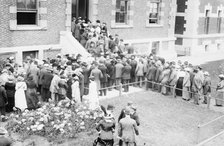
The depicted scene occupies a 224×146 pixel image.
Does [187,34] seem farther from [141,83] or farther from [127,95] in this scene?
[127,95]

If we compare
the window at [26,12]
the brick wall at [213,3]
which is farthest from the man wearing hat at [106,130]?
the brick wall at [213,3]

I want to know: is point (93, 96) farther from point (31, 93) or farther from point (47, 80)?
point (31, 93)

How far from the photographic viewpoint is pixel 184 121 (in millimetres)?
13805

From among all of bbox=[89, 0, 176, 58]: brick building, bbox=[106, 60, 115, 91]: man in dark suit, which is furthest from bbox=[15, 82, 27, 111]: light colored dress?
bbox=[89, 0, 176, 58]: brick building

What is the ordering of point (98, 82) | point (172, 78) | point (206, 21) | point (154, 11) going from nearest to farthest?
point (98, 82) → point (172, 78) → point (154, 11) → point (206, 21)

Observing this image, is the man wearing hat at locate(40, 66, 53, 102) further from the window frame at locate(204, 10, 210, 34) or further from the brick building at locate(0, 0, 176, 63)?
the window frame at locate(204, 10, 210, 34)

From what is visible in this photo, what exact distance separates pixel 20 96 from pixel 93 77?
2.74 m

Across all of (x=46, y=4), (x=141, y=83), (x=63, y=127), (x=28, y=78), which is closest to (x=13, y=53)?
(x=46, y=4)

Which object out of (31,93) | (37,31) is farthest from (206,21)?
(31,93)

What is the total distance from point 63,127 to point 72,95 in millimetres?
2787

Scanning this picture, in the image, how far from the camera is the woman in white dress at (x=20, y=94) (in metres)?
12.2

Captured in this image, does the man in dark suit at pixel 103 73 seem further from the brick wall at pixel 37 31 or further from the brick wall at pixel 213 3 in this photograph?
the brick wall at pixel 213 3

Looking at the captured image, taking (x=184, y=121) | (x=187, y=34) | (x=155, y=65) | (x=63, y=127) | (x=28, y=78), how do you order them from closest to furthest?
(x=63, y=127) < (x=28, y=78) < (x=184, y=121) < (x=155, y=65) < (x=187, y=34)

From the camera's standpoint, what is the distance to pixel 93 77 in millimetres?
13062
